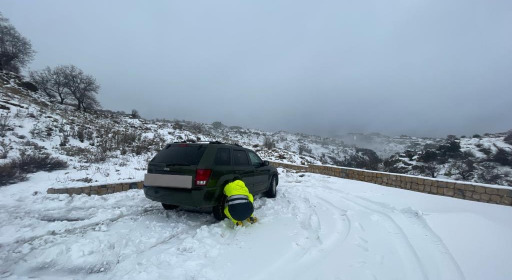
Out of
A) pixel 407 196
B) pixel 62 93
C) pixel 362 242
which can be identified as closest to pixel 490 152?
pixel 407 196

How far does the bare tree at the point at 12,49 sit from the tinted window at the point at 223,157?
113ft

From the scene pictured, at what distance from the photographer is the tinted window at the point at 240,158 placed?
Answer: 17.6 feet

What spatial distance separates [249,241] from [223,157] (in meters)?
1.85

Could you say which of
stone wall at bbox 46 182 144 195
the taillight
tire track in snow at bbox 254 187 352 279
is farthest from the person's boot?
stone wall at bbox 46 182 144 195

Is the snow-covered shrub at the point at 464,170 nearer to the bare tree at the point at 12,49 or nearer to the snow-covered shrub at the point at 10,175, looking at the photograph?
the snow-covered shrub at the point at 10,175

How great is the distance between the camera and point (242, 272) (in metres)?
2.77

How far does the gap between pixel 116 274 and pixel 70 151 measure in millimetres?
8933

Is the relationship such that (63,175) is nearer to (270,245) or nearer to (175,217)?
(175,217)

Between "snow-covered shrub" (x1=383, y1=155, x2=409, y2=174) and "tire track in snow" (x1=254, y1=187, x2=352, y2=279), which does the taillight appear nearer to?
"tire track in snow" (x1=254, y1=187, x2=352, y2=279)

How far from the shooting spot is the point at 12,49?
27016 millimetres

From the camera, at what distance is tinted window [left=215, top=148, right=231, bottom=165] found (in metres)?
4.71

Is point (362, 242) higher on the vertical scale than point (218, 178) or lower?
lower

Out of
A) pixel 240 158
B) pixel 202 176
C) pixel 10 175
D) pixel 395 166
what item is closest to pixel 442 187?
pixel 240 158

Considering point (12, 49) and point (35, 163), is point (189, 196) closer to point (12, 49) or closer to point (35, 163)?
point (35, 163)
